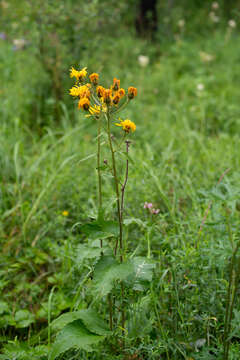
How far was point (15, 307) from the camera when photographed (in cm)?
160

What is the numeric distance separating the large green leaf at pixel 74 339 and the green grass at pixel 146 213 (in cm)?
13

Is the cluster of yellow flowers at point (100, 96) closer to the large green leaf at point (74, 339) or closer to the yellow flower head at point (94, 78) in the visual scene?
the yellow flower head at point (94, 78)

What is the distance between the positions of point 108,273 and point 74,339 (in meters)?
0.25

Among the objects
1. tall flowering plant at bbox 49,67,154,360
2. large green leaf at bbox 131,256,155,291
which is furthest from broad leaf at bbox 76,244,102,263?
large green leaf at bbox 131,256,155,291

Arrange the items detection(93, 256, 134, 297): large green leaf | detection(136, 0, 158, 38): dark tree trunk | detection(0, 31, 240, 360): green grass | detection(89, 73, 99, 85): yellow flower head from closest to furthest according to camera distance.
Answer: detection(93, 256, 134, 297): large green leaf
detection(89, 73, 99, 85): yellow flower head
detection(0, 31, 240, 360): green grass
detection(136, 0, 158, 38): dark tree trunk

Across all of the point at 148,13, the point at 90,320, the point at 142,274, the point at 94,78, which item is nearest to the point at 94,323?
the point at 90,320

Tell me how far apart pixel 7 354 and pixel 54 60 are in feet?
9.63

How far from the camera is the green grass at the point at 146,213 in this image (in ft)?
4.26

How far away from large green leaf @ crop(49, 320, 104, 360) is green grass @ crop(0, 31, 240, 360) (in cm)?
13

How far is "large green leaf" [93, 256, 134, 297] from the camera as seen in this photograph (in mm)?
1027

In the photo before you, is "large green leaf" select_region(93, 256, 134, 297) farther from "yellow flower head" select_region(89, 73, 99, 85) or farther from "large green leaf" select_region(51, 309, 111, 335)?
"yellow flower head" select_region(89, 73, 99, 85)

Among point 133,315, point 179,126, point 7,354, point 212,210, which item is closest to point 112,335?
point 133,315

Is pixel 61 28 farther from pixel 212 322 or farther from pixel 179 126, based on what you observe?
pixel 212 322

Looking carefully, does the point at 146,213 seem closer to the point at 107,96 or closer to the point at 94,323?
the point at 94,323
